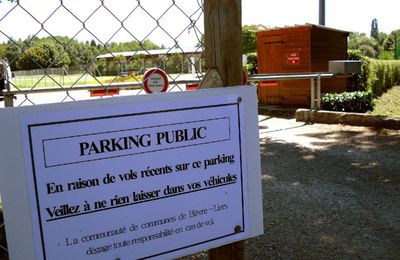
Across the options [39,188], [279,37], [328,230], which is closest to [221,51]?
[39,188]

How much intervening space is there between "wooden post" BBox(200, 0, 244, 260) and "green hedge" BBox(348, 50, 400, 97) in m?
11.4

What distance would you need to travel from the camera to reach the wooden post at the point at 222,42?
1238 millimetres

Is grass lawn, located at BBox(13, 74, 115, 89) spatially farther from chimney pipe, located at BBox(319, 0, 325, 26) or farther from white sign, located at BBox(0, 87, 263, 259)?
chimney pipe, located at BBox(319, 0, 325, 26)

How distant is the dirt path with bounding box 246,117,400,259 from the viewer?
311 cm

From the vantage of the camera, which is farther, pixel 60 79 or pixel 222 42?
pixel 60 79

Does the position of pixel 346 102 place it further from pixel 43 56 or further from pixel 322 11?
pixel 43 56

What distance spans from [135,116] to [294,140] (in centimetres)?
654

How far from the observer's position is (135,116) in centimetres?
111

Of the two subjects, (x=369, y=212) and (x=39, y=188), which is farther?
(x=369, y=212)

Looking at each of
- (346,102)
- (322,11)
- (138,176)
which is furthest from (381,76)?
(138,176)

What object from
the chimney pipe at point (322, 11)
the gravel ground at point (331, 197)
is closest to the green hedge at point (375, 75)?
the chimney pipe at point (322, 11)

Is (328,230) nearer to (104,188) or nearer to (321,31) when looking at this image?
(104,188)

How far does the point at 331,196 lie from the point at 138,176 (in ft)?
11.7

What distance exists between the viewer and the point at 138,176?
1.12m
